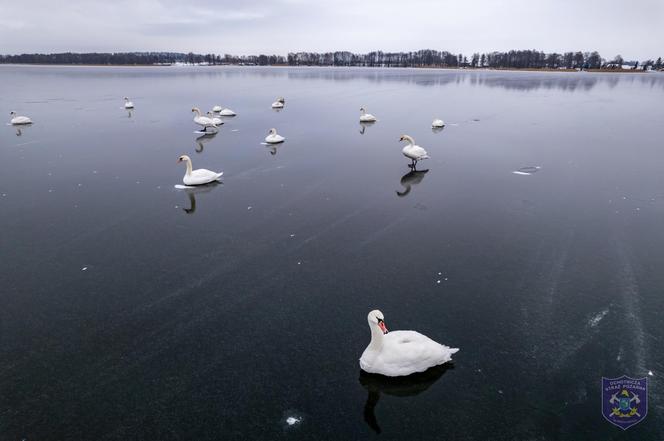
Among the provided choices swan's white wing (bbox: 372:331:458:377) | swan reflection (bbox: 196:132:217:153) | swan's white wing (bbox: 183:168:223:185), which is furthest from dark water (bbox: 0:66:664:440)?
swan reflection (bbox: 196:132:217:153)

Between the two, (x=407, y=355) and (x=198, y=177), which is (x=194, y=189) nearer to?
(x=198, y=177)

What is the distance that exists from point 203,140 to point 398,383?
20368mm

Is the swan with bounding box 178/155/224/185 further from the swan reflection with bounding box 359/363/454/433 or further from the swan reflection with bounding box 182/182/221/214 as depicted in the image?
the swan reflection with bounding box 359/363/454/433

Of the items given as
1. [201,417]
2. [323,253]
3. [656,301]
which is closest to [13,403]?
[201,417]

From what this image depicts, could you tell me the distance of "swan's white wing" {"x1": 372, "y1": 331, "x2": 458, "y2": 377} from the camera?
6.30 meters

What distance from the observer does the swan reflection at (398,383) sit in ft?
20.4

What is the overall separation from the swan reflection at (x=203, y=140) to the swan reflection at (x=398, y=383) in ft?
56.6

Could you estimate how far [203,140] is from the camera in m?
23.6

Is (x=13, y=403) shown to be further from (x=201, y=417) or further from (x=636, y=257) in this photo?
(x=636, y=257)

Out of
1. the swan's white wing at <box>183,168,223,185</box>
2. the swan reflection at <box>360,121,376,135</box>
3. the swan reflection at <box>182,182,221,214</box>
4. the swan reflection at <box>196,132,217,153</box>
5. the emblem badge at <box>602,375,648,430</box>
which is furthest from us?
the swan reflection at <box>360,121,376,135</box>

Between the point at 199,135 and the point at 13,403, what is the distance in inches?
817

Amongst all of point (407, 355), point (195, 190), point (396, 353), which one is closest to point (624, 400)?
point (407, 355)

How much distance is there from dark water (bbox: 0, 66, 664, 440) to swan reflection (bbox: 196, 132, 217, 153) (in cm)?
325

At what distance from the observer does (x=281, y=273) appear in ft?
30.6
